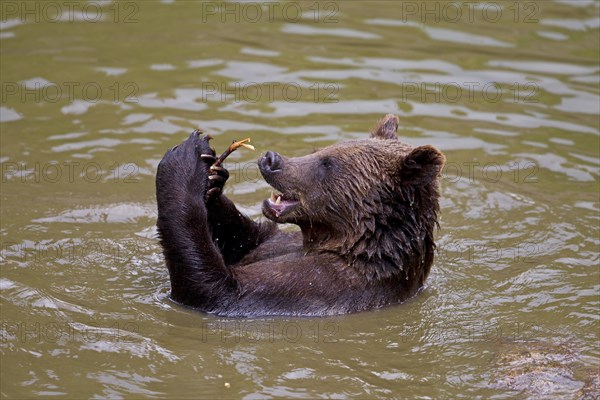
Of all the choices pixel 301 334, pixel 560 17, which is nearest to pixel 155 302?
pixel 301 334

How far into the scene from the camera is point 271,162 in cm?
982

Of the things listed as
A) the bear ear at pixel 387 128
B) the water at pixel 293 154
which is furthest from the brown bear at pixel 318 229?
the bear ear at pixel 387 128

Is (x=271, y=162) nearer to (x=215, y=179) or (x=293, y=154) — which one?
(x=215, y=179)

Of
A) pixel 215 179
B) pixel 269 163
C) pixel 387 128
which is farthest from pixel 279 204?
pixel 387 128

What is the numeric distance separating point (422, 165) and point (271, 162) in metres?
1.37

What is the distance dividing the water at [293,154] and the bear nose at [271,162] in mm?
1371

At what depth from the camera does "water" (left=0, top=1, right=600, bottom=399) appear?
28.6 feet

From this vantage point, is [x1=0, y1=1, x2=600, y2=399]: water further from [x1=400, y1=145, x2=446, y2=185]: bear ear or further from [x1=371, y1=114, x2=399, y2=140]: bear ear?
[x1=371, y1=114, x2=399, y2=140]: bear ear

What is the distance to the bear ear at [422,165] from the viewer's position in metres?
9.27

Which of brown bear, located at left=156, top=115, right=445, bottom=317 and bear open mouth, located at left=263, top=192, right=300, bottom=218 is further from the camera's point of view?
bear open mouth, located at left=263, top=192, right=300, bottom=218

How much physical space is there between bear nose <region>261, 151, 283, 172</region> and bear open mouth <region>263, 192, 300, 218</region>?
0.28 metres

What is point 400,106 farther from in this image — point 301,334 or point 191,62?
point 301,334

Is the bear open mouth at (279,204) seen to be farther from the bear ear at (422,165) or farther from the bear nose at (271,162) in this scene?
the bear ear at (422,165)

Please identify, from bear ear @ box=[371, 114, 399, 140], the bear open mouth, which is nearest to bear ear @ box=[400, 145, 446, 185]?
bear ear @ box=[371, 114, 399, 140]
